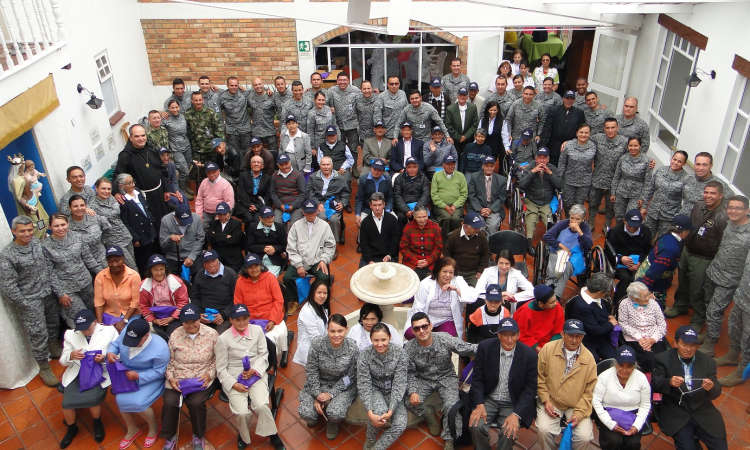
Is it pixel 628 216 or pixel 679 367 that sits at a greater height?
pixel 628 216

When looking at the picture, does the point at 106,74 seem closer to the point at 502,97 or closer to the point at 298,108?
the point at 298,108

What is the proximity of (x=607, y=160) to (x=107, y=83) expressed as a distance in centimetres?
775

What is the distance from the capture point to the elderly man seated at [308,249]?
7133 millimetres

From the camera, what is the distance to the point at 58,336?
6566mm

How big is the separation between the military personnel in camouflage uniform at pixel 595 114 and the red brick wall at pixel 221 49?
17.9 ft

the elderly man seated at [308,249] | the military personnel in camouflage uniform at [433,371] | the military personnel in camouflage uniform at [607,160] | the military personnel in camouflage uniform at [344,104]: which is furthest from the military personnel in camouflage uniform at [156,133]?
the military personnel in camouflage uniform at [607,160]

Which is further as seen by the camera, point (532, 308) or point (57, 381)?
point (57, 381)

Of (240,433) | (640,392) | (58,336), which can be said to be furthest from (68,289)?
(640,392)

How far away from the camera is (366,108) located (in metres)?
9.59

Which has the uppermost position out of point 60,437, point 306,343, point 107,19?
point 107,19

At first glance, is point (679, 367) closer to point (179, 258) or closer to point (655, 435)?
point (655, 435)

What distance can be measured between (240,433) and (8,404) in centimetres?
256

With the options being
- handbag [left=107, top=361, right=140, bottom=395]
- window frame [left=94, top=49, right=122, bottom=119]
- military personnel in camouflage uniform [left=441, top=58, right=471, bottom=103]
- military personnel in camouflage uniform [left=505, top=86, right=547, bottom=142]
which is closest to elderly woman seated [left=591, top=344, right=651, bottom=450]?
handbag [left=107, top=361, right=140, bottom=395]

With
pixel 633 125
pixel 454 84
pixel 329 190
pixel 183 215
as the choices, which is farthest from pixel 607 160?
pixel 183 215
